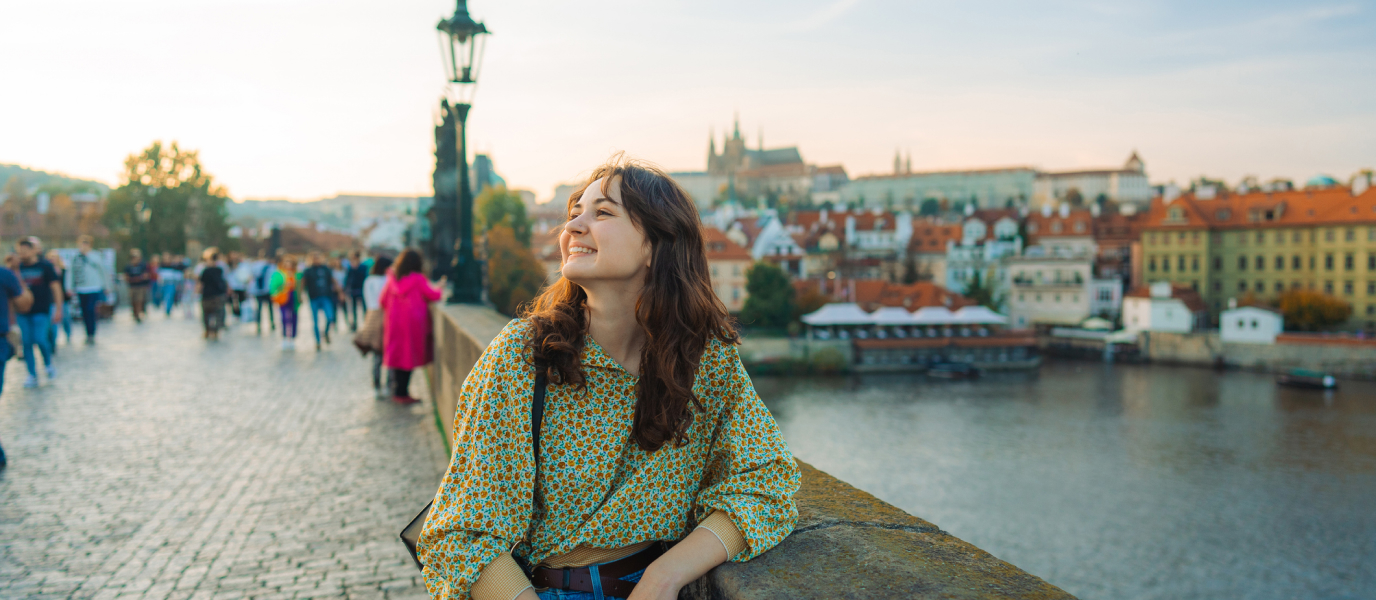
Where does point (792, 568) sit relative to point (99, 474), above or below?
above

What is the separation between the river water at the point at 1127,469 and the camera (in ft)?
98.5

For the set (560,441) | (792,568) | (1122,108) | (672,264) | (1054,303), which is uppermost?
(1122,108)

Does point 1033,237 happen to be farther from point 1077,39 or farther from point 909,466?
point 909,466

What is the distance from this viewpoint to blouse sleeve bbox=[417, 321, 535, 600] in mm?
1470

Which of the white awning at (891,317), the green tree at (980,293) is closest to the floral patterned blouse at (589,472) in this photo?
the white awning at (891,317)

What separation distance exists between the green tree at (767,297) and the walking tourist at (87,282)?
1801 inches

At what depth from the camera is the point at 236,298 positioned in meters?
15.6

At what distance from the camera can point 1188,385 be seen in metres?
51.6

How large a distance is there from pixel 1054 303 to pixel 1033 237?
42.5ft

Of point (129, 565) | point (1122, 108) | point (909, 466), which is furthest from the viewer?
point (1122, 108)

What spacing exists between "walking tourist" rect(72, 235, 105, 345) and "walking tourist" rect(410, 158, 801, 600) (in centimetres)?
1232

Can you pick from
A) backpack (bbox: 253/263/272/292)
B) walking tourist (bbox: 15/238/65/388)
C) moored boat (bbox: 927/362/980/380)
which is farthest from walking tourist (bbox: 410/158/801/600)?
moored boat (bbox: 927/362/980/380)

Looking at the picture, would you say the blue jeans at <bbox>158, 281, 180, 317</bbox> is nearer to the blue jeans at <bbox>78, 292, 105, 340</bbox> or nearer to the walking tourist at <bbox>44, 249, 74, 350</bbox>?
the walking tourist at <bbox>44, 249, 74, 350</bbox>

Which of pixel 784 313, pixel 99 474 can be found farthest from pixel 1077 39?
pixel 99 474
